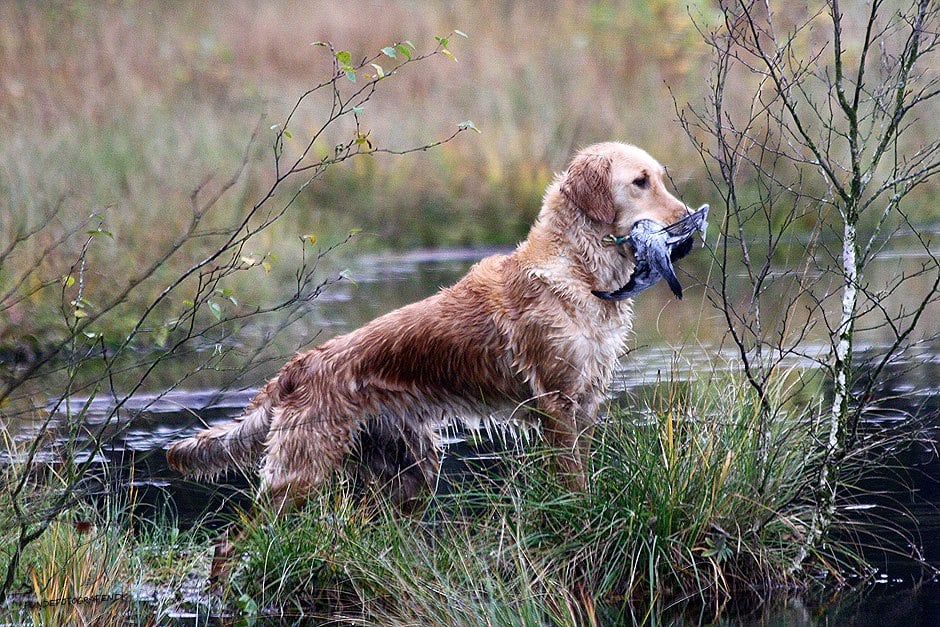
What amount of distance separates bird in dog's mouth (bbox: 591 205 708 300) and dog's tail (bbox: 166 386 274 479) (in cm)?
164

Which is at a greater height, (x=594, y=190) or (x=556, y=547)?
(x=594, y=190)

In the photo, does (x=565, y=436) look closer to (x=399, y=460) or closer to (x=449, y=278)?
(x=399, y=460)

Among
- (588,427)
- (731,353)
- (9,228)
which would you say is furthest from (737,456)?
(9,228)

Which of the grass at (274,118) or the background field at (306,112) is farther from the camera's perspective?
the background field at (306,112)

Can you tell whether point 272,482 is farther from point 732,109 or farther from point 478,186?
point 732,109

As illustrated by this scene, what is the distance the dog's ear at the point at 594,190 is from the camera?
5664mm

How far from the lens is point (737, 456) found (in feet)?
16.6

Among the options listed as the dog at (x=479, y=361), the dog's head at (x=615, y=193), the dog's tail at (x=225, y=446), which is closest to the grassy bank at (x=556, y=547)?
the dog at (x=479, y=361)

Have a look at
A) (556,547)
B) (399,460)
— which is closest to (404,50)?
(556,547)

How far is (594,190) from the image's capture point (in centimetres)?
567

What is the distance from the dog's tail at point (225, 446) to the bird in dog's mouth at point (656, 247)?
1.64m

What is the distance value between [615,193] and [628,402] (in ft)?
3.28

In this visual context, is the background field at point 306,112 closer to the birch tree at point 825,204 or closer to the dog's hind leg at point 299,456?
the birch tree at point 825,204

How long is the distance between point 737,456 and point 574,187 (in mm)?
1475
